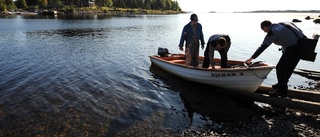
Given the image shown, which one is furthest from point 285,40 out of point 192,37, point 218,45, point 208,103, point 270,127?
point 192,37

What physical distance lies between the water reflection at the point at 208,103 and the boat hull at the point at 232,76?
0.41 metres

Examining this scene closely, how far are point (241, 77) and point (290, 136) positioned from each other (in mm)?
2951

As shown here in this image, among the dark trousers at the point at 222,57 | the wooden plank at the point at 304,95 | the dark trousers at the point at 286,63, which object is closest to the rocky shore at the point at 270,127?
the wooden plank at the point at 304,95

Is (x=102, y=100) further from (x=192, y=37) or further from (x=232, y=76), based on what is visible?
(x=232, y=76)

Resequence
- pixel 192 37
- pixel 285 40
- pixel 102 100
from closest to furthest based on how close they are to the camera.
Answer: pixel 285 40 < pixel 102 100 < pixel 192 37

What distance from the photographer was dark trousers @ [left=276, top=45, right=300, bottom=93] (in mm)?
8094

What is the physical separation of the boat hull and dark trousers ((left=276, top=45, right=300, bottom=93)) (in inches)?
24.1

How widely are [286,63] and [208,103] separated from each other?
330 centimetres

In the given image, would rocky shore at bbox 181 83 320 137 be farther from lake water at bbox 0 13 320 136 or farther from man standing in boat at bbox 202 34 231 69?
man standing in boat at bbox 202 34 231 69

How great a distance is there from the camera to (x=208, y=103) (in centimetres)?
1015

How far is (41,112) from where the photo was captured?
9023 millimetres

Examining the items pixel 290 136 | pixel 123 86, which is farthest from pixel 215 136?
pixel 123 86

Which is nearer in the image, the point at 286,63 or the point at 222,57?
the point at 286,63

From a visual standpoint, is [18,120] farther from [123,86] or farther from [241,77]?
[241,77]
